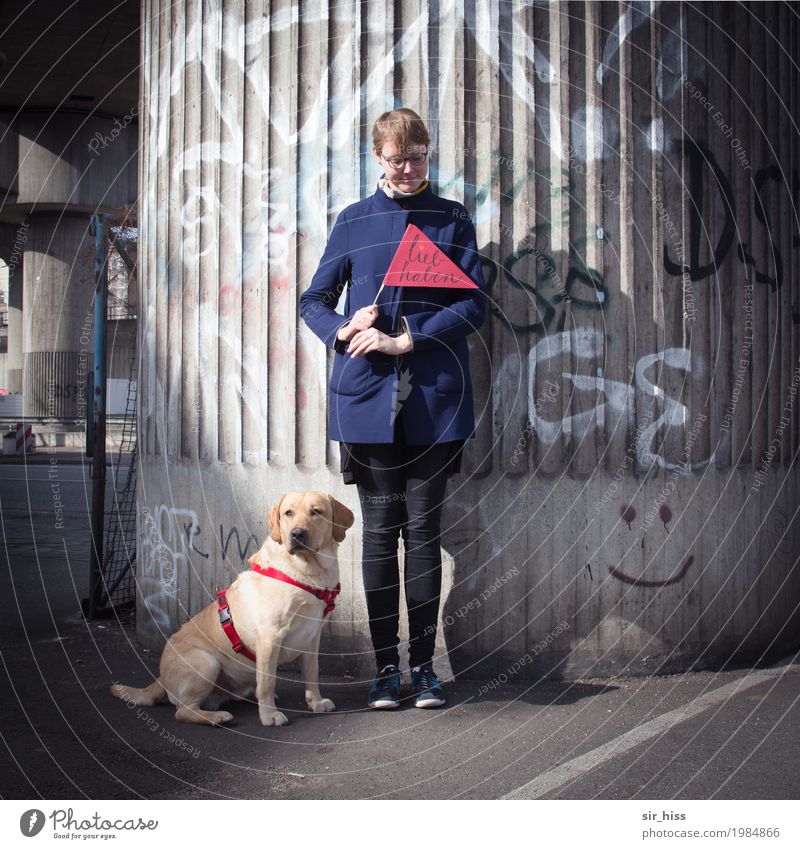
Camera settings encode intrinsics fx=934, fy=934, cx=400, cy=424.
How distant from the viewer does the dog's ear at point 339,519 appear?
421 cm

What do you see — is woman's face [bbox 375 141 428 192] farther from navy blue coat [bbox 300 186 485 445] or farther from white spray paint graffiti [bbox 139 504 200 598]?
white spray paint graffiti [bbox 139 504 200 598]

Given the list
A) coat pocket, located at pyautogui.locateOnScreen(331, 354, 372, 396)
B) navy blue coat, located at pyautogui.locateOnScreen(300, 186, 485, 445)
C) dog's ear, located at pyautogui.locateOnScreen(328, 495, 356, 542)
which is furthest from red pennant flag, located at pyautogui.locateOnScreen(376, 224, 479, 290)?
dog's ear, located at pyautogui.locateOnScreen(328, 495, 356, 542)

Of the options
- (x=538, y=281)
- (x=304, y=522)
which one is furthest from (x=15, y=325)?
(x=304, y=522)

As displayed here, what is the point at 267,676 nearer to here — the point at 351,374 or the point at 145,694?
the point at 145,694

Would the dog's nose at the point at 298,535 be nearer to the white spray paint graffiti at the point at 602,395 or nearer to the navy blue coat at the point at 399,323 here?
the navy blue coat at the point at 399,323

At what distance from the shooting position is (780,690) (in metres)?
4.39

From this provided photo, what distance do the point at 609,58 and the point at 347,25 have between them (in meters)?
1.35

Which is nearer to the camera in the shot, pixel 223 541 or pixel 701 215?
pixel 701 215

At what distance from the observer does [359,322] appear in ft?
13.6

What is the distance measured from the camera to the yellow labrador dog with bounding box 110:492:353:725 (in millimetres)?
4059

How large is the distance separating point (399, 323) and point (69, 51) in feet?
53.0

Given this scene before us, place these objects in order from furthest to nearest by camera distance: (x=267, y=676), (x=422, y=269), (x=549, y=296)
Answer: (x=549, y=296) → (x=422, y=269) → (x=267, y=676)

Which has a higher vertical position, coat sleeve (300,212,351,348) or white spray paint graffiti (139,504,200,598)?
coat sleeve (300,212,351,348)

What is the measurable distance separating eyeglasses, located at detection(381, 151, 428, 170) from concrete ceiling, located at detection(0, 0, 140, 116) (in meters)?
10.5
